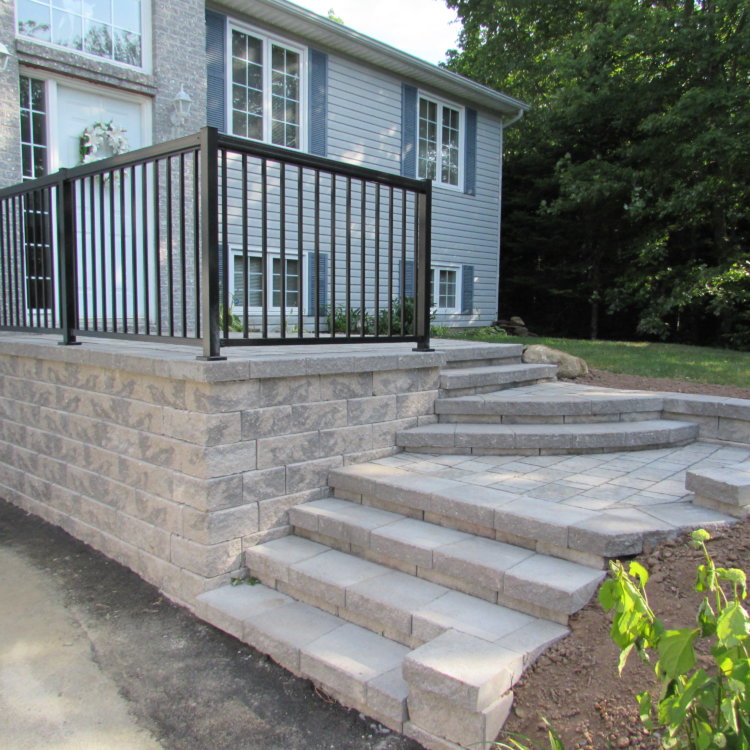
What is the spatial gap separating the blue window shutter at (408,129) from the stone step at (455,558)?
9.08 metres

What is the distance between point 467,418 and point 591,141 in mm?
13749

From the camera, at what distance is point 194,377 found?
2.80m

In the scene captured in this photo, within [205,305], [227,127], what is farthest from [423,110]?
[205,305]

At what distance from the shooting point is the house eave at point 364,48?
8.62 metres

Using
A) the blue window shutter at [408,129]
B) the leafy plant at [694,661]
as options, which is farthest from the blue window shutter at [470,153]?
the leafy plant at [694,661]

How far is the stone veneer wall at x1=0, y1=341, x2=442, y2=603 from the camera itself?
9.54ft

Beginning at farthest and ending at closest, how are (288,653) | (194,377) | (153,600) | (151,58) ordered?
(151,58), (153,600), (194,377), (288,653)

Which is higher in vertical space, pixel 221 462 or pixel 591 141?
pixel 591 141

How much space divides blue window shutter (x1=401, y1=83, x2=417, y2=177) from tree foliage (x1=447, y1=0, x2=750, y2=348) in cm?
391

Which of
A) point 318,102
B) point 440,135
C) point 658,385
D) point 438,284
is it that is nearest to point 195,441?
point 658,385

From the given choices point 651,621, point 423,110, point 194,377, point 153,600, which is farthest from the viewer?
point 423,110

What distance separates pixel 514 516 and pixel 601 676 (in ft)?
2.45

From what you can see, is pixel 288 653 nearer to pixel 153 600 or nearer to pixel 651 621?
pixel 153 600

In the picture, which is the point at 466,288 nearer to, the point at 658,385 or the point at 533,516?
the point at 658,385
